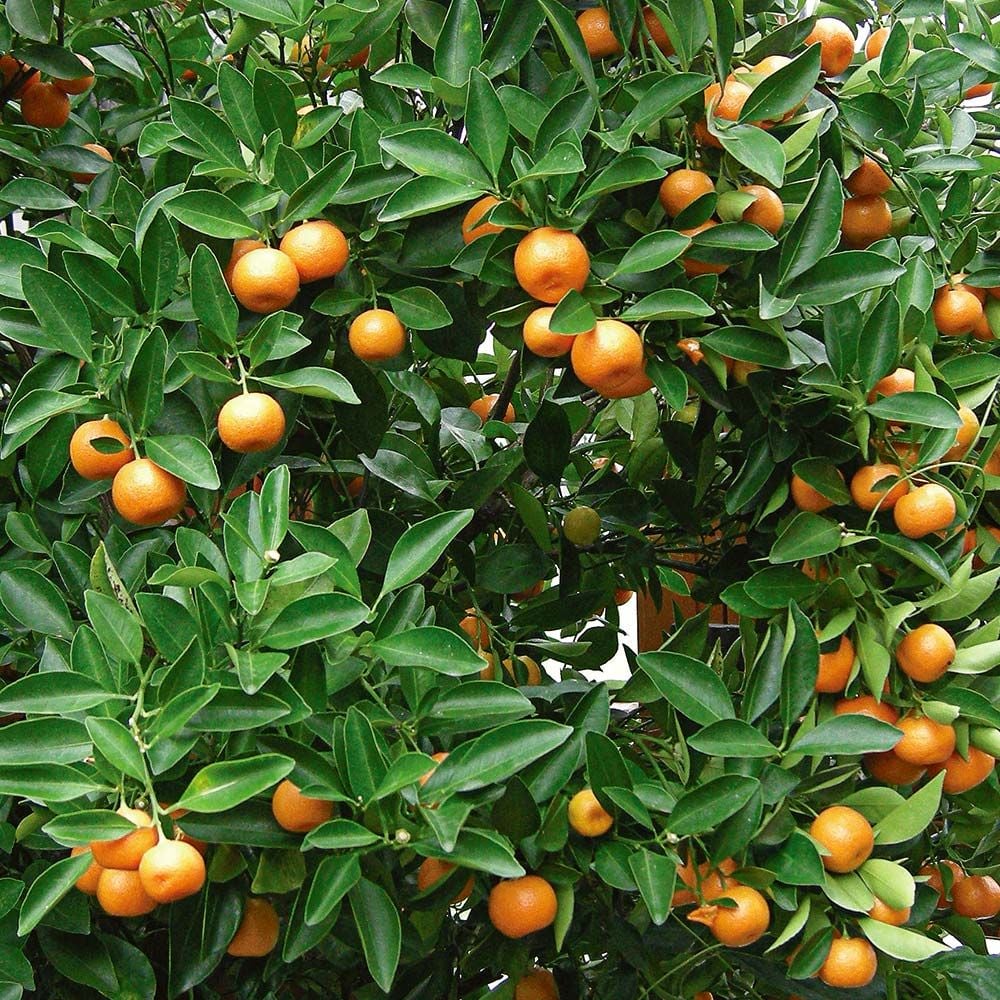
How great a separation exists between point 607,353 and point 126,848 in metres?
0.37

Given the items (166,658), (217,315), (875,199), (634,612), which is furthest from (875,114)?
(634,612)

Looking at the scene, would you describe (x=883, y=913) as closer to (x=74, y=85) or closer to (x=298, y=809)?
(x=298, y=809)

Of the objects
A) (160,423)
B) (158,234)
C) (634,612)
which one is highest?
(158,234)

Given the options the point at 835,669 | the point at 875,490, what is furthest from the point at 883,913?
the point at 875,490

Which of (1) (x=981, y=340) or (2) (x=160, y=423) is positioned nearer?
(2) (x=160, y=423)

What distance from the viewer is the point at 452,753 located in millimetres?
668

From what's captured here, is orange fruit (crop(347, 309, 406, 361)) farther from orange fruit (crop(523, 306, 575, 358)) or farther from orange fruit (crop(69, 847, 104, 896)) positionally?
orange fruit (crop(69, 847, 104, 896))

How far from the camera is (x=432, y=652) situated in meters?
0.67

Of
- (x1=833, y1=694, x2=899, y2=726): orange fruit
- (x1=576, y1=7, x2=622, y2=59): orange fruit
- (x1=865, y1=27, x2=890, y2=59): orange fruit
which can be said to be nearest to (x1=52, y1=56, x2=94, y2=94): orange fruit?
(x1=576, y1=7, x2=622, y2=59): orange fruit

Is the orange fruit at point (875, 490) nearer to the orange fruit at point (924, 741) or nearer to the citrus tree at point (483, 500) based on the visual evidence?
the citrus tree at point (483, 500)

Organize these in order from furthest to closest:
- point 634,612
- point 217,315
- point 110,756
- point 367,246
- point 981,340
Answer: point 634,612 < point 981,340 < point 367,246 < point 217,315 < point 110,756

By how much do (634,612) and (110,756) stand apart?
2.21m

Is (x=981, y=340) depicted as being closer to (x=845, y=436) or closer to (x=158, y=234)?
(x=845, y=436)

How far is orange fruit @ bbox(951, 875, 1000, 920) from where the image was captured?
3.52 ft
